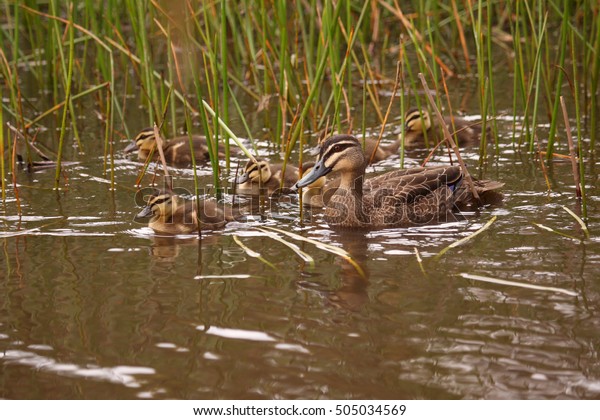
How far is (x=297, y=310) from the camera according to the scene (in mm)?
3658

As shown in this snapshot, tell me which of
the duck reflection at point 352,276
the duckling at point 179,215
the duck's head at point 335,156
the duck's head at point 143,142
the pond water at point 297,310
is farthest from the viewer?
the duck's head at point 143,142

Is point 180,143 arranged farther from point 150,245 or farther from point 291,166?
point 150,245

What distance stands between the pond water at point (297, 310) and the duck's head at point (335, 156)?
0.28 m

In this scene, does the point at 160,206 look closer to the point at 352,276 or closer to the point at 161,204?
the point at 161,204

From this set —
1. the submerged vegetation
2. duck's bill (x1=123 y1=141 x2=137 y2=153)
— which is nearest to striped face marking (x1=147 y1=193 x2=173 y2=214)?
the submerged vegetation

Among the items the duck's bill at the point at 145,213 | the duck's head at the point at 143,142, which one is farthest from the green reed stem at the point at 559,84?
the duck's head at the point at 143,142

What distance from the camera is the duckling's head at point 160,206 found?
4.91 meters

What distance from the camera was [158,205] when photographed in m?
4.91

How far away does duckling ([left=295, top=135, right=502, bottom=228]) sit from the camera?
5012 mm

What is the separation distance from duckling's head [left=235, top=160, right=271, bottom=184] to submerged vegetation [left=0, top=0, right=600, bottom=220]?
0.12 metres

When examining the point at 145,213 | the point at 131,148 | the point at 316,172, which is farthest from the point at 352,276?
the point at 131,148

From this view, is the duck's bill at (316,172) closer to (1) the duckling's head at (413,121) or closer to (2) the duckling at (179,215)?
(2) the duckling at (179,215)
